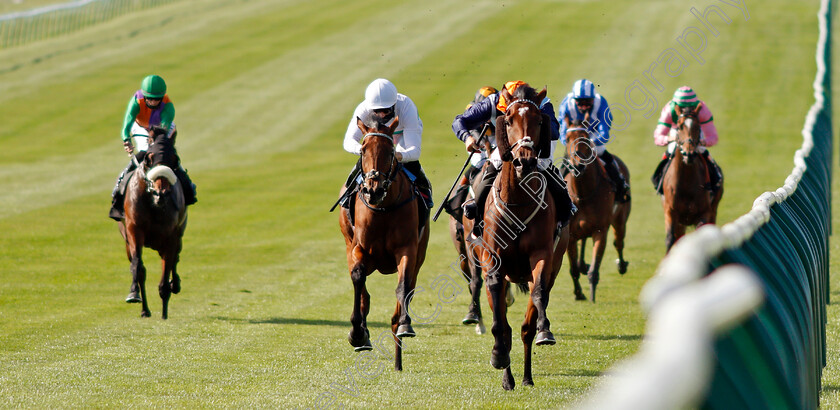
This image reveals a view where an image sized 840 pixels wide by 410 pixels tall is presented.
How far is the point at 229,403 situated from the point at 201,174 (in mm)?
21718

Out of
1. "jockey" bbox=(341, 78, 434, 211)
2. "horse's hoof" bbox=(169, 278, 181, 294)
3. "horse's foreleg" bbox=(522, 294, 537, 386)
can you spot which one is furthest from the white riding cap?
"horse's hoof" bbox=(169, 278, 181, 294)

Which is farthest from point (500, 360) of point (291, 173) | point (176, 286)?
point (291, 173)

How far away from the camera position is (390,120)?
927 centimetres

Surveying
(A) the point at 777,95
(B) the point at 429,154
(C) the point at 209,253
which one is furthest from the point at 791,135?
(C) the point at 209,253

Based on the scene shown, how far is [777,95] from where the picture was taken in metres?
40.7

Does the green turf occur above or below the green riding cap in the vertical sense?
below

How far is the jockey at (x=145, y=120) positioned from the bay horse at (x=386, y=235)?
407cm

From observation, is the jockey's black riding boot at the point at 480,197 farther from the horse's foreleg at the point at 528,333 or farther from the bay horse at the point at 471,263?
the horse's foreleg at the point at 528,333

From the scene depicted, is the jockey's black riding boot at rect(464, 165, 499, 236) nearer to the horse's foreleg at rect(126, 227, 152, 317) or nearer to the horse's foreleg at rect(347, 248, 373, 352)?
the horse's foreleg at rect(347, 248, 373, 352)

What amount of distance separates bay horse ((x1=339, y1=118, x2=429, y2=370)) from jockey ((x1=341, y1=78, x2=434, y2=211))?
0.52ft

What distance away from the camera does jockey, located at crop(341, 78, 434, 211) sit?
358 inches

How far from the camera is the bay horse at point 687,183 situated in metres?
13.3

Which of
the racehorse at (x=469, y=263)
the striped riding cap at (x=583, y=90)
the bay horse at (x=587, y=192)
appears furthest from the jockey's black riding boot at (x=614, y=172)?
the racehorse at (x=469, y=263)

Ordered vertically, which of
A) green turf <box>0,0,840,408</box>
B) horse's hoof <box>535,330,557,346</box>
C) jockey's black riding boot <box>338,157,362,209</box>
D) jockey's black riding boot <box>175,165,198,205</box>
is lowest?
green turf <box>0,0,840,408</box>
